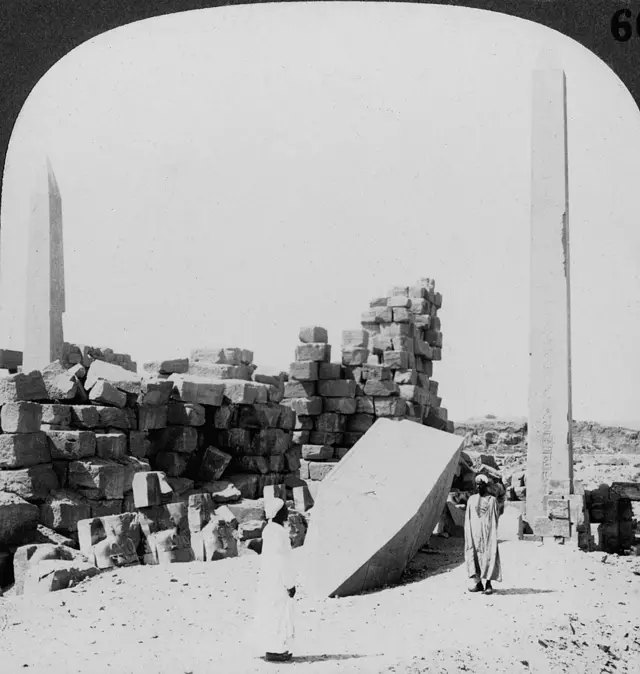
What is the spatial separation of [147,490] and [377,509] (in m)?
2.72

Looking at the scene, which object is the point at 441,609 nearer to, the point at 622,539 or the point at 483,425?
the point at 622,539

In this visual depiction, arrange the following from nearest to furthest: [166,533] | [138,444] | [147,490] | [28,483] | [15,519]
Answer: [166,533]
[147,490]
[15,519]
[28,483]
[138,444]

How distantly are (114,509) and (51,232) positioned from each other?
8094 mm

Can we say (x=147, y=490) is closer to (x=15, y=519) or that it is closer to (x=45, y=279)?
(x=15, y=519)

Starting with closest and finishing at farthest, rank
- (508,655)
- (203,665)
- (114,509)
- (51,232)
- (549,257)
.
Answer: (203,665) < (508,655) < (114,509) < (549,257) < (51,232)

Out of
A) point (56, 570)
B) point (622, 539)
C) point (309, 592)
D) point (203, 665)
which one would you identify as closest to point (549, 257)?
point (622, 539)

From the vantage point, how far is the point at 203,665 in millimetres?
7828

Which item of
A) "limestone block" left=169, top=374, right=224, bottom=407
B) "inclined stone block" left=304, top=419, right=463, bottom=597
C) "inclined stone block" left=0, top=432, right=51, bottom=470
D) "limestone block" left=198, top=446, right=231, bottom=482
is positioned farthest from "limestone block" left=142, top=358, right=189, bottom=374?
"inclined stone block" left=304, top=419, right=463, bottom=597

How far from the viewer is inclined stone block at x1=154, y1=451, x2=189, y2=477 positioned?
54.1 ft

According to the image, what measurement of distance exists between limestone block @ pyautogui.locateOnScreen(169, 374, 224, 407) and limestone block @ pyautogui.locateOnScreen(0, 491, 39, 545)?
4533 millimetres

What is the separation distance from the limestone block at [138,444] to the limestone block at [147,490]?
115 inches

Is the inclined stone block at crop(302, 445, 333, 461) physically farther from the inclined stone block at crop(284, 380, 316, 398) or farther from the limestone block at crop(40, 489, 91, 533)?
the limestone block at crop(40, 489, 91, 533)

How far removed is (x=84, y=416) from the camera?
569 inches

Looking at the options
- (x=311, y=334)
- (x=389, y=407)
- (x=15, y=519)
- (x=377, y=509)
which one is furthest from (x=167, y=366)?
(x=377, y=509)
